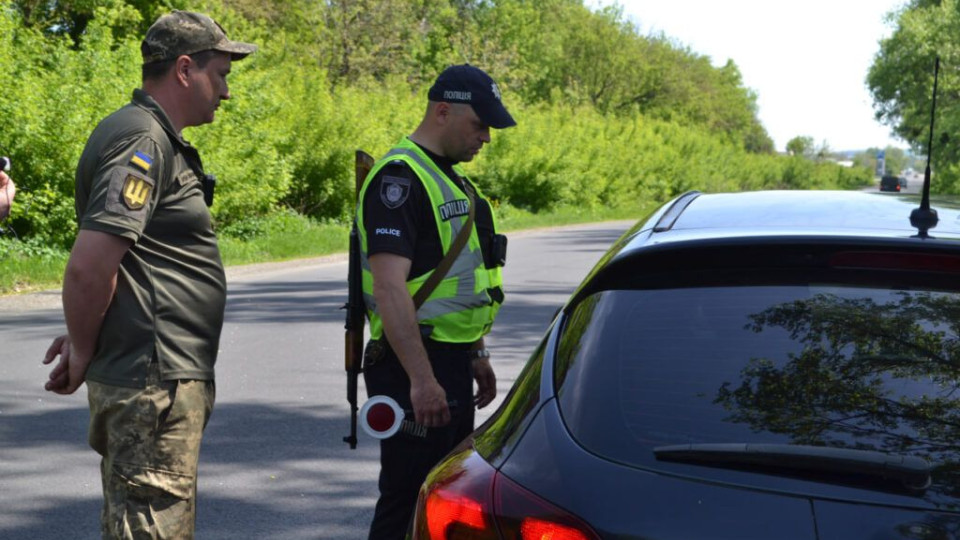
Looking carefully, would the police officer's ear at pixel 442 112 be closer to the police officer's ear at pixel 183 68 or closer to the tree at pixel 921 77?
the police officer's ear at pixel 183 68

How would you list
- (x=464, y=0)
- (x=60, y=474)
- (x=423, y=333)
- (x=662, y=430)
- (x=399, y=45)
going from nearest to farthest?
1. (x=662, y=430)
2. (x=423, y=333)
3. (x=60, y=474)
4. (x=399, y=45)
5. (x=464, y=0)

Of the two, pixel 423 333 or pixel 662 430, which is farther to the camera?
pixel 423 333

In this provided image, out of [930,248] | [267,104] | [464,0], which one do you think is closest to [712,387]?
[930,248]

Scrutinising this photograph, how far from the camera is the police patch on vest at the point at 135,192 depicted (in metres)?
2.94

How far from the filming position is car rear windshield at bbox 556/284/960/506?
7.23 ft

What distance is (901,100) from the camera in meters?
72.3

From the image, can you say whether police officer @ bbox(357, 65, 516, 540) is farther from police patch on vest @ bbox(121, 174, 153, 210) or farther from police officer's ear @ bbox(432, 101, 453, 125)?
police patch on vest @ bbox(121, 174, 153, 210)

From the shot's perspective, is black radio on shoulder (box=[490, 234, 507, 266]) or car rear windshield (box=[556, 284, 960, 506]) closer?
car rear windshield (box=[556, 284, 960, 506])

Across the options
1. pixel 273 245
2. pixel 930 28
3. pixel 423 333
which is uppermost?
pixel 930 28

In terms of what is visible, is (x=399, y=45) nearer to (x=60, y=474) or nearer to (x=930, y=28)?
(x=930, y=28)

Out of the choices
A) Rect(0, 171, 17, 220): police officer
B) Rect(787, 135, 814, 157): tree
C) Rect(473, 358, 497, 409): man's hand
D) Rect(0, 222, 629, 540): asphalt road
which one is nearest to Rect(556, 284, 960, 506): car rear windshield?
Rect(473, 358, 497, 409): man's hand

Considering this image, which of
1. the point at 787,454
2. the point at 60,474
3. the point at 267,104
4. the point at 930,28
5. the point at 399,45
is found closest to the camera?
the point at 787,454

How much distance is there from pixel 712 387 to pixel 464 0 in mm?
67258

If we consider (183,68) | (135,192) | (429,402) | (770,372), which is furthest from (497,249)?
(770,372)
